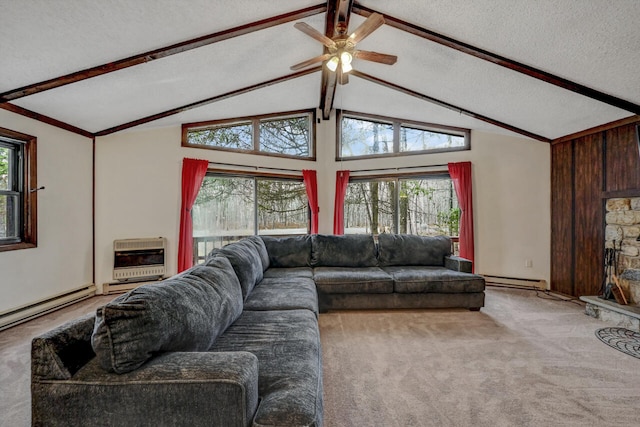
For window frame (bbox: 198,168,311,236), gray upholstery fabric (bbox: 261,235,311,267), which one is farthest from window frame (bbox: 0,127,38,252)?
gray upholstery fabric (bbox: 261,235,311,267)

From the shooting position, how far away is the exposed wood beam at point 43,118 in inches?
119

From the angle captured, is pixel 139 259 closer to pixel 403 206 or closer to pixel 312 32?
pixel 312 32

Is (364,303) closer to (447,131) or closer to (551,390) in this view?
(551,390)

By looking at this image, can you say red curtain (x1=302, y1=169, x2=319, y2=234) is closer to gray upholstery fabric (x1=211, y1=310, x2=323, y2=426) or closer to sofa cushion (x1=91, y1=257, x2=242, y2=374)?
gray upholstery fabric (x1=211, y1=310, x2=323, y2=426)

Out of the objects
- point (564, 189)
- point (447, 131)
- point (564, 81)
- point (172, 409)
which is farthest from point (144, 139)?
point (564, 189)

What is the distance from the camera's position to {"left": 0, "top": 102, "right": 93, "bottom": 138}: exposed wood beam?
303 cm

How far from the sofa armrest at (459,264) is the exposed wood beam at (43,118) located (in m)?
5.12

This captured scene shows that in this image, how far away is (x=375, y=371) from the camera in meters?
2.14

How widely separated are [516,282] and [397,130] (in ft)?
10.4

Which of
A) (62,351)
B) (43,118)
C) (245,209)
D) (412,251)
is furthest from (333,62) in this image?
(43,118)

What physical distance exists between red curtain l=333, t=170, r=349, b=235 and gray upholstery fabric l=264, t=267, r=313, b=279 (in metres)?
1.84

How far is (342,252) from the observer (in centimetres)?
393

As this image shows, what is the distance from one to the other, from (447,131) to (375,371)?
4.34 meters

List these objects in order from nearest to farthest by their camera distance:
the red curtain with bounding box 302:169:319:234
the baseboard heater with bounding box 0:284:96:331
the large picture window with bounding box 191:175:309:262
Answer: the baseboard heater with bounding box 0:284:96:331 → the large picture window with bounding box 191:175:309:262 → the red curtain with bounding box 302:169:319:234
